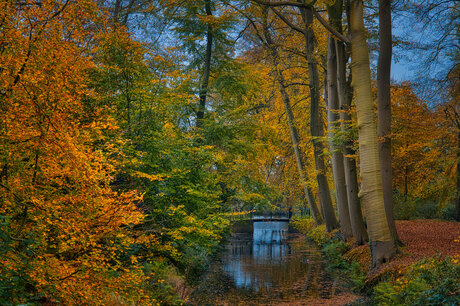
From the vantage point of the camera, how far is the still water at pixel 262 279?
9.05 meters

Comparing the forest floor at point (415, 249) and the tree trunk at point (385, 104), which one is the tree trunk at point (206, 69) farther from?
the forest floor at point (415, 249)

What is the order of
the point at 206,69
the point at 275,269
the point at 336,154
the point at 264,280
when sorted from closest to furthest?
the point at 264,280 → the point at 275,269 → the point at 336,154 → the point at 206,69

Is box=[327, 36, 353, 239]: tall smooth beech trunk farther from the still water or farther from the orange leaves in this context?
the orange leaves

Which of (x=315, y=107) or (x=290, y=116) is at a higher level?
(x=290, y=116)

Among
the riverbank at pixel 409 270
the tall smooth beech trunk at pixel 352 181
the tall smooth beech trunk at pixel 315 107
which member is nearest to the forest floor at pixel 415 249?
the riverbank at pixel 409 270

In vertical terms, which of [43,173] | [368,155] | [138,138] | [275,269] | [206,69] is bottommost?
[275,269]

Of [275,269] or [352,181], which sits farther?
[275,269]

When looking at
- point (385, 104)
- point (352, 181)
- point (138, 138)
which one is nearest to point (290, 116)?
point (352, 181)

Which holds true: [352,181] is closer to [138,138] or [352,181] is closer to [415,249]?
[415,249]

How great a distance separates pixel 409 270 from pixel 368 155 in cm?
297

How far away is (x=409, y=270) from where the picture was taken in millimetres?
7051

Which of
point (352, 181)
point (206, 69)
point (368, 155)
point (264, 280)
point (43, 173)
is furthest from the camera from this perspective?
point (206, 69)

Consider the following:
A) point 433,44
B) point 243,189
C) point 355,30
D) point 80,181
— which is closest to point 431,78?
point 433,44

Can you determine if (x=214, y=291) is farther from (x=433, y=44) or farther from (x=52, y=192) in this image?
(x=433, y=44)
